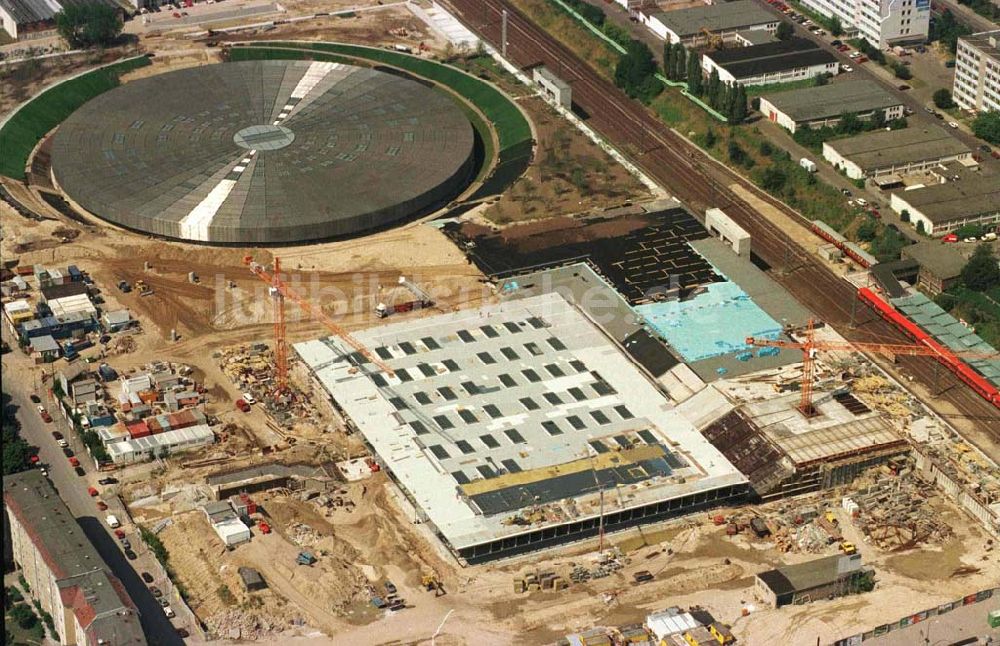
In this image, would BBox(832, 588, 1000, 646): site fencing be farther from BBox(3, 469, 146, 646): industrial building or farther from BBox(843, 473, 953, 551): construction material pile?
BBox(3, 469, 146, 646): industrial building

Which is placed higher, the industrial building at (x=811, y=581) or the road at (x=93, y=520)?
the road at (x=93, y=520)

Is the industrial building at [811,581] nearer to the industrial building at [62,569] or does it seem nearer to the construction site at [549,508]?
the construction site at [549,508]

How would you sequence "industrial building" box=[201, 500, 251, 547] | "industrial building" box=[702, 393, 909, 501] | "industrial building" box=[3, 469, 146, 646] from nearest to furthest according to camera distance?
"industrial building" box=[3, 469, 146, 646], "industrial building" box=[201, 500, 251, 547], "industrial building" box=[702, 393, 909, 501]

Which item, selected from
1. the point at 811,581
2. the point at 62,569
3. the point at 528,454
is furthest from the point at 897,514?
the point at 62,569

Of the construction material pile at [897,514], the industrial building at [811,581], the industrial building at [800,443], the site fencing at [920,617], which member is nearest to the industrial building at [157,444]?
the industrial building at [800,443]

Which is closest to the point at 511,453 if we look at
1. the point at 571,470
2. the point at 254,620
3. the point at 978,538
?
the point at 571,470

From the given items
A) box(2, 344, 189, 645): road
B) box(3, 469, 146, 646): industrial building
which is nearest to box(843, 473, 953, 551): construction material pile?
box(2, 344, 189, 645): road
